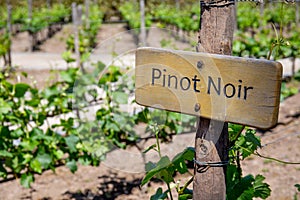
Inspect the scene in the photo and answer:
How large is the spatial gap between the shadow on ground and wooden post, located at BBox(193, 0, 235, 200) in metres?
1.78

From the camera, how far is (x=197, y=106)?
1405mm

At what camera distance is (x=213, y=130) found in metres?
1.43

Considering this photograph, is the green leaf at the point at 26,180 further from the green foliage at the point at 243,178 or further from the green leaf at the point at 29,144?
the green foliage at the point at 243,178

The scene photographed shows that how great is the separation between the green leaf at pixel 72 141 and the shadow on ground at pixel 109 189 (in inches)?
11.5

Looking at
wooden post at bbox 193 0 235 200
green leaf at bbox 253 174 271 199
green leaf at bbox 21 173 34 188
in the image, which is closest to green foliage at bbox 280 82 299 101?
green leaf at bbox 21 173 34 188

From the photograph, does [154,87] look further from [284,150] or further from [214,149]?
[284,150]

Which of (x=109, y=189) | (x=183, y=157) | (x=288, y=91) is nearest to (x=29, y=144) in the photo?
(x=109, y=189)

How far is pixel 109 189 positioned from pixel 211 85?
2.08m

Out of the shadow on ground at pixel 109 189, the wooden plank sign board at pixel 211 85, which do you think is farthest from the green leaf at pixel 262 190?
the shadow on ground at pixel 109 189

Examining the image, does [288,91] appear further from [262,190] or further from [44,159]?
[262,190]

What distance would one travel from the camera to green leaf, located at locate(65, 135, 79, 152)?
3486mm

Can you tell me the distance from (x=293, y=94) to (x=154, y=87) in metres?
4.84

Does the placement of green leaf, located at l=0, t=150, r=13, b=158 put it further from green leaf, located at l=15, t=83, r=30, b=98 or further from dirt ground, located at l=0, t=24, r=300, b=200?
green leaf, located at l=15, t=83, r=30, b=98

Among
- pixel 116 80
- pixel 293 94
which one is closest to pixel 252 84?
pixel 116 80
